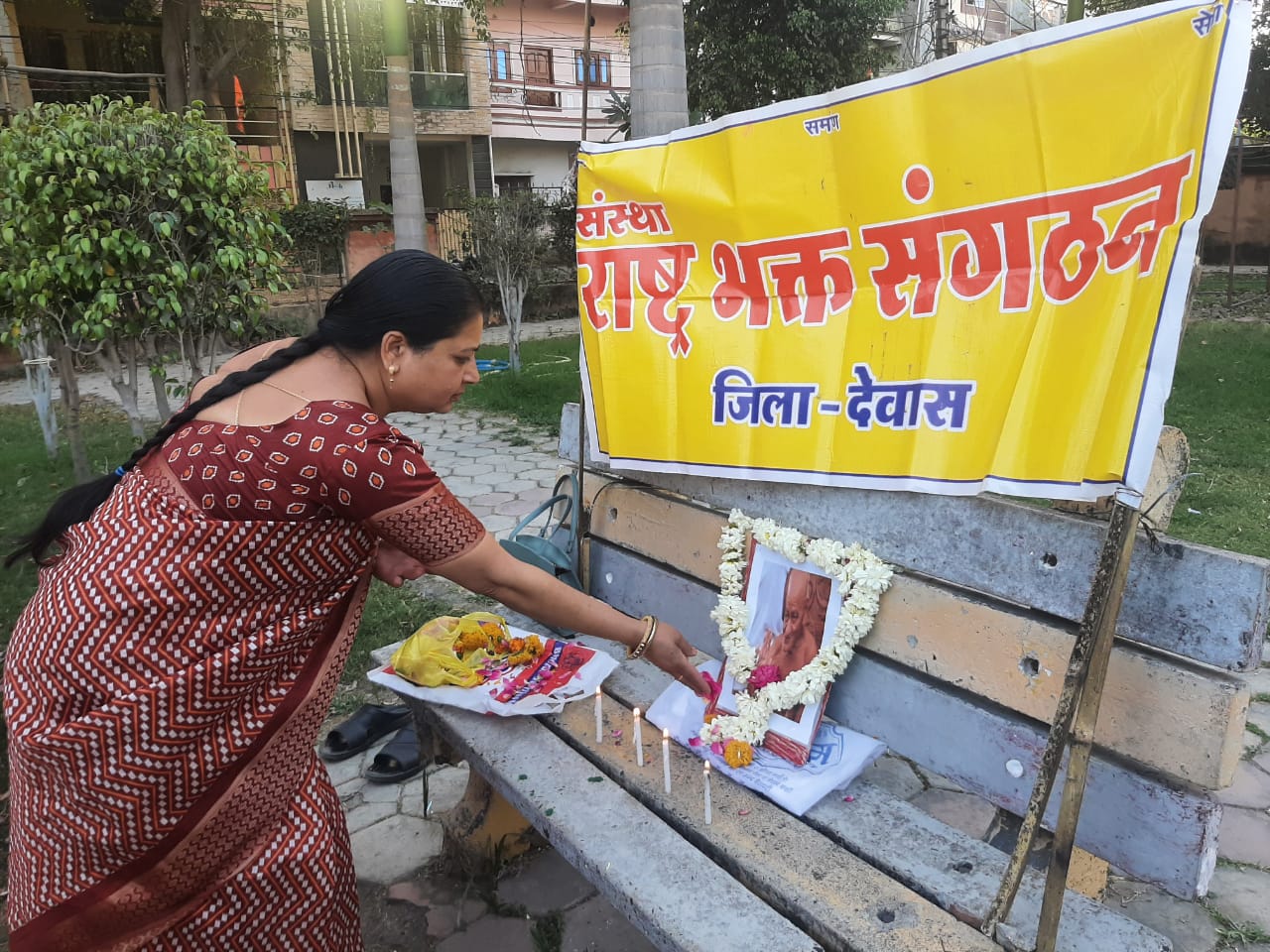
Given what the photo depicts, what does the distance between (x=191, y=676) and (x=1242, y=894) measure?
2.54 metres

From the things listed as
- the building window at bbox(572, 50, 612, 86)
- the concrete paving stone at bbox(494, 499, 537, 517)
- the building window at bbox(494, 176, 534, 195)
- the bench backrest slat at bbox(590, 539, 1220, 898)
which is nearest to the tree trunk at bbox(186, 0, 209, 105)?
the building window at bbox(494, 176, 534, 195)

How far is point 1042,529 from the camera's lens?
170cm

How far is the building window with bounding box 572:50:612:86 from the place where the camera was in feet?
80.6

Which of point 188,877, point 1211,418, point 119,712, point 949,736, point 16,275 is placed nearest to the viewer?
point 119,712

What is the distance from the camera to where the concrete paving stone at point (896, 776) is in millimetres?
2836

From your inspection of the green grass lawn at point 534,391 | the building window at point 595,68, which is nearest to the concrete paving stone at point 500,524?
the green grass lawn at point 534,391

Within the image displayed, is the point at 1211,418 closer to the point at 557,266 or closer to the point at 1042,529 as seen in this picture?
the point at 1042,529

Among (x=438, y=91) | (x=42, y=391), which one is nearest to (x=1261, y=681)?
(x=42, y=391)

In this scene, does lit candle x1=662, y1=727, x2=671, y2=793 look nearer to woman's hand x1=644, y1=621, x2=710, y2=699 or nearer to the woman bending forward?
woman's hand x1=644, y1=621, x2=710, y2=699

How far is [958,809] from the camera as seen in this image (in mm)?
2740

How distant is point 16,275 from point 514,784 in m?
4.00

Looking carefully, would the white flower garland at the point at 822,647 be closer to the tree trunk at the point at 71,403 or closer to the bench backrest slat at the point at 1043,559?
the bench backrest slat at the point at 1043,559

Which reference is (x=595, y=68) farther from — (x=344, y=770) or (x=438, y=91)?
(x=344, y=770)

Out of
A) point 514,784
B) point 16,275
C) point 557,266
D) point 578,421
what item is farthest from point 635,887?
point 557,266
